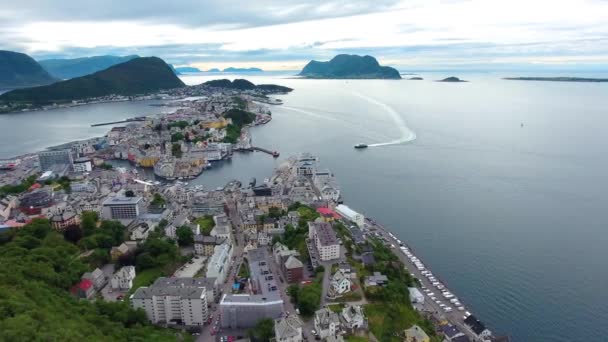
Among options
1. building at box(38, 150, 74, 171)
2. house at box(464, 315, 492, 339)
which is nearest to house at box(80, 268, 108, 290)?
house at box(464, 315, 492, 339)

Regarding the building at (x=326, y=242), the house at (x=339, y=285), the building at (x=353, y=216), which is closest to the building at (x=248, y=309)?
the house at (x=339, y=285)

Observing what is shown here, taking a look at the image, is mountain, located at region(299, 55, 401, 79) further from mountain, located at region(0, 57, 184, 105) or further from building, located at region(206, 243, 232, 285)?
building, located at region(206, 243, 232, 285)

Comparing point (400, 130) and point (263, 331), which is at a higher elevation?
point (400, 130)

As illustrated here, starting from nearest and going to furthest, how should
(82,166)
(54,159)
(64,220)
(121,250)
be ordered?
1. (121,250)
2. (64,220)
3. (82,166)
4. (54,159)

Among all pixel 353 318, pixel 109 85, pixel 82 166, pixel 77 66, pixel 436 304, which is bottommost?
pixel 436 304

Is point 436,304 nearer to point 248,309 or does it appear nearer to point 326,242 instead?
point 326,242

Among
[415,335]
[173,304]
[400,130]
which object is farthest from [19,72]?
[415,335]

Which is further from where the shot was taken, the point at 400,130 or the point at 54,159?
the point at 400,130

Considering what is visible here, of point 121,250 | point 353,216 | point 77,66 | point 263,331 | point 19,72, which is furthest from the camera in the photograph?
point 77,66
